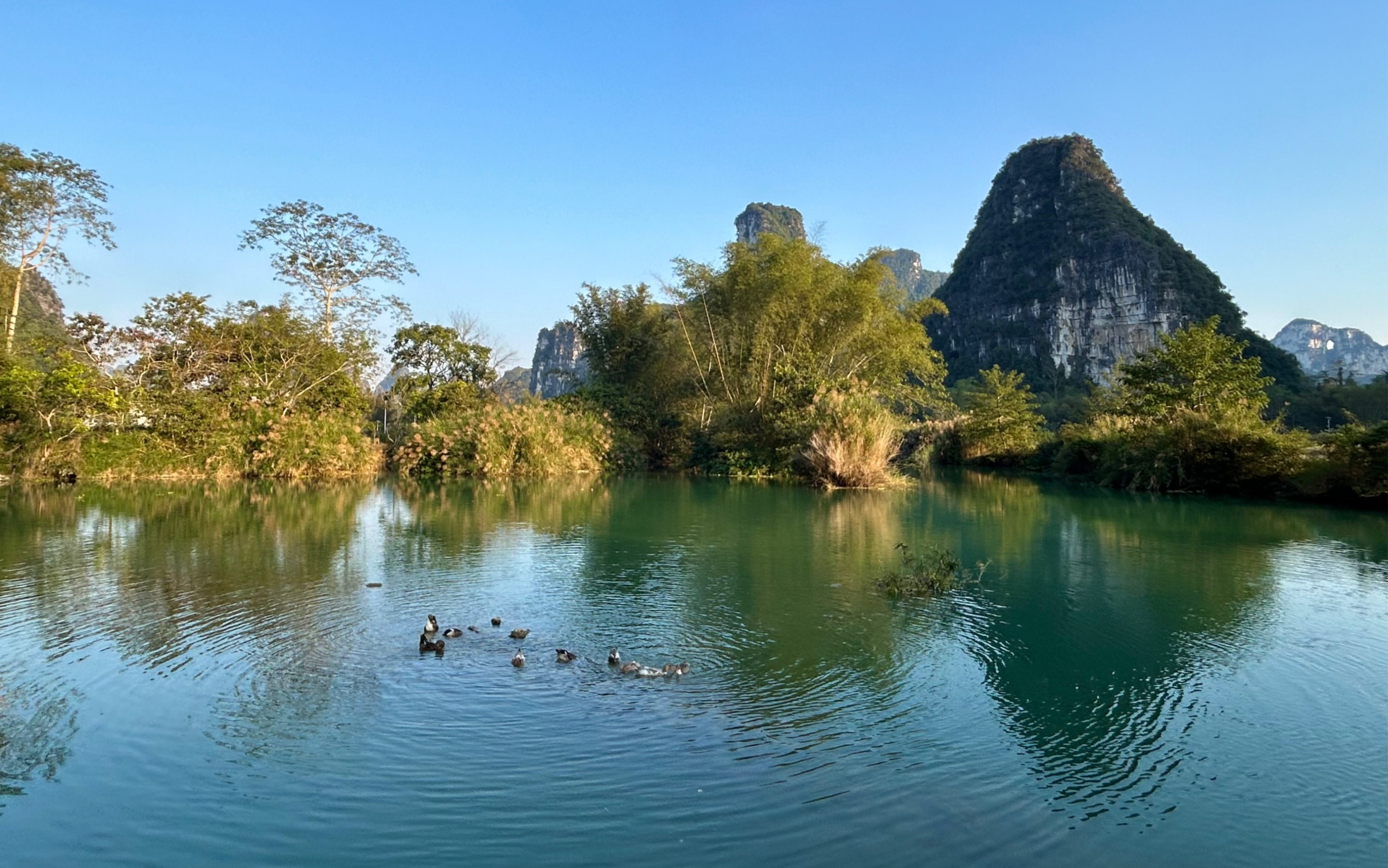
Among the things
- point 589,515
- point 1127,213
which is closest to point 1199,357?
point 589,515

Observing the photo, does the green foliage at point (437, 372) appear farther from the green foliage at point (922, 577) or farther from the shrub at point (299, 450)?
the green foliage at point (922, 577)

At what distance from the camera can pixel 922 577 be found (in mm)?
8695

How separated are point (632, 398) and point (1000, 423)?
46.7 feet

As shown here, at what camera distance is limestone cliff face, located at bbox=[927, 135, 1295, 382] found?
77.2 metres

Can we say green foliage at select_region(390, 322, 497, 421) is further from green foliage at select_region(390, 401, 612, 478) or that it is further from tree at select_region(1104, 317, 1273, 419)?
tree at select_region(1104, 317, 1273, 419)

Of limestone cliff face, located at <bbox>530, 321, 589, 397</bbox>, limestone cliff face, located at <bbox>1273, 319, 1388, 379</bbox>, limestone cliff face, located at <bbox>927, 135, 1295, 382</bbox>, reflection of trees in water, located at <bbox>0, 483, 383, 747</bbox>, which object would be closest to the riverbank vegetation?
reflection of trees in water, located at <bbox>0, 483, 383, 747</bbox>

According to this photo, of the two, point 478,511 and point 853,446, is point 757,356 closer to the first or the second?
point 853,446

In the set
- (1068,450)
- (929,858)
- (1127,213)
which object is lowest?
(929,858)

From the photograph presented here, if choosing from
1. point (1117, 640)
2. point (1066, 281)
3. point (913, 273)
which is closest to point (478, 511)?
point (1117, 640)

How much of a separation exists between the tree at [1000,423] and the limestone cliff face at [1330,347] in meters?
122

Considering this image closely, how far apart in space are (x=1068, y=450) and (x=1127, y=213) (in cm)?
6854

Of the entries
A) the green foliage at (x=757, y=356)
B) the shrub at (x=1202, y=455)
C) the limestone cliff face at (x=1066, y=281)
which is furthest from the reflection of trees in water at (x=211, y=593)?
the limestone cliff face at (x=1066, y=281)

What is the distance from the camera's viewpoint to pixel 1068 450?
88.7 feet

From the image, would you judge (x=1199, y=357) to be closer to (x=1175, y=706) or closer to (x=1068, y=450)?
(x=1068, y=450)
